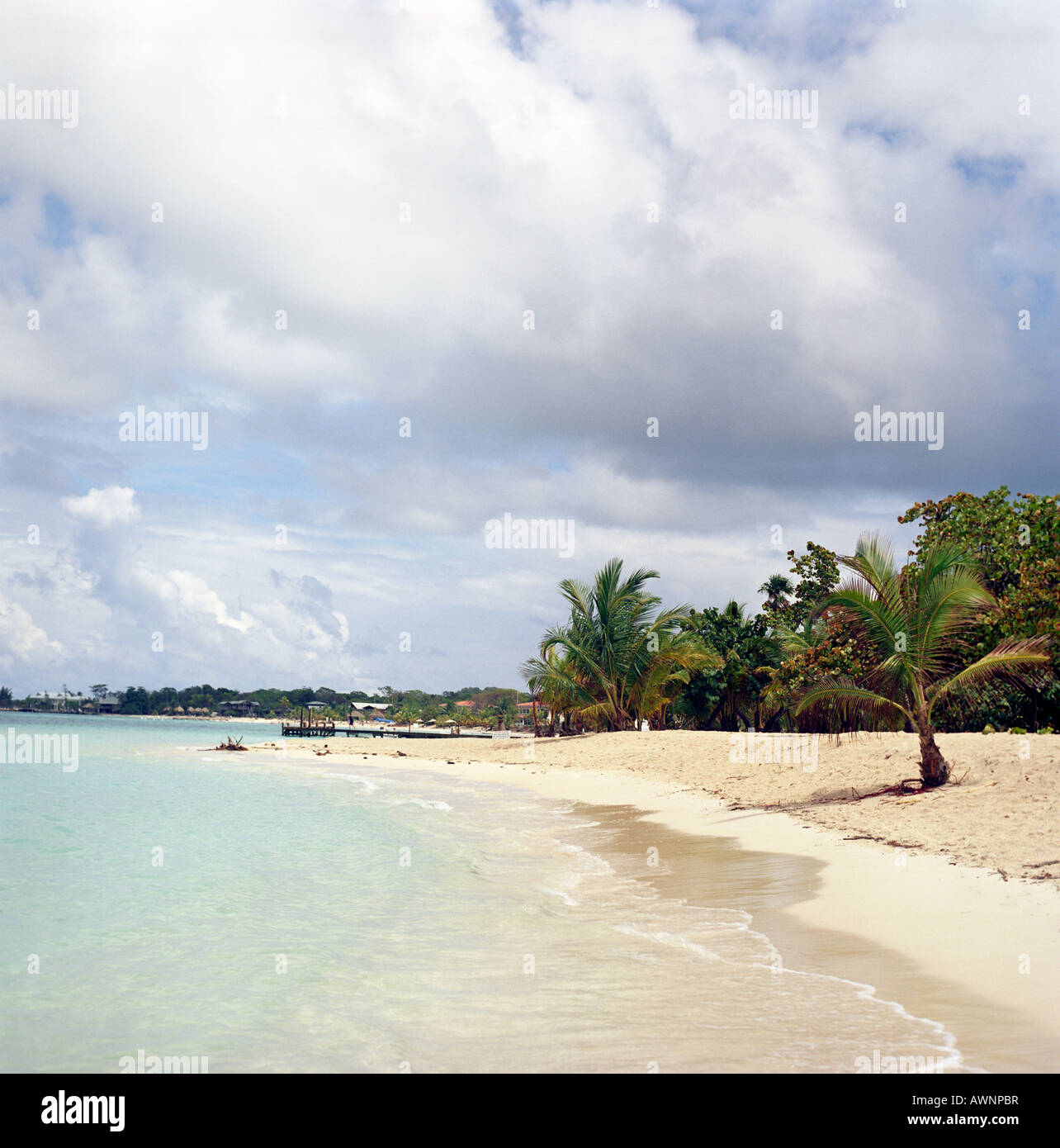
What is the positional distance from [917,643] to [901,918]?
7.77 metres

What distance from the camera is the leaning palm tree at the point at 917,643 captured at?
14734mm

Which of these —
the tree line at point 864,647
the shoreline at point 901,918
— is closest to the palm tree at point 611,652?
the tree line at point 864,647

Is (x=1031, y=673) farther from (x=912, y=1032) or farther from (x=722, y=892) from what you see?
(x=912, y=1032)

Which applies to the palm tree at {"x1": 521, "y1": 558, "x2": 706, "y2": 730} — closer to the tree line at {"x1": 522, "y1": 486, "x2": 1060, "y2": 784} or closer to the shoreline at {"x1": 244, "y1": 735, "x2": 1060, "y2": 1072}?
the tree line at {"x1": 522, "y1": 486, "x2": 1060, "y2": 784}

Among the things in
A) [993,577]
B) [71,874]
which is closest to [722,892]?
[71,874]

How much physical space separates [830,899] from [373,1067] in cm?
574

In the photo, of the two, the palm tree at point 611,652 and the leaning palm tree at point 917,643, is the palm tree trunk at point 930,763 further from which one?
the palm tree at point 611,652

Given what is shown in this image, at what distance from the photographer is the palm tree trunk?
14.7 metres

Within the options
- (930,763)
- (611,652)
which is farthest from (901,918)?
(611,652)

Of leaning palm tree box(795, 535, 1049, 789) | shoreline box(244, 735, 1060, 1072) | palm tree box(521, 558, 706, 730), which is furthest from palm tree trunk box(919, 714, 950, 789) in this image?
palm tree box(521, 558, 706, 730)

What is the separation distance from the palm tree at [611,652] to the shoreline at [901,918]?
20365 millimetres

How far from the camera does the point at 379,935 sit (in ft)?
29.5

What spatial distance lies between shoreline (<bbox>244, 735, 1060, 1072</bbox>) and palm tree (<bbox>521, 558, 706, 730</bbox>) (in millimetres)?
Answer: 20365

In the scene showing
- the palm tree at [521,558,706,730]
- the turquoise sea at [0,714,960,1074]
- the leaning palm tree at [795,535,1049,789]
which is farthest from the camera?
the palm tree at [521,558,706,730]
